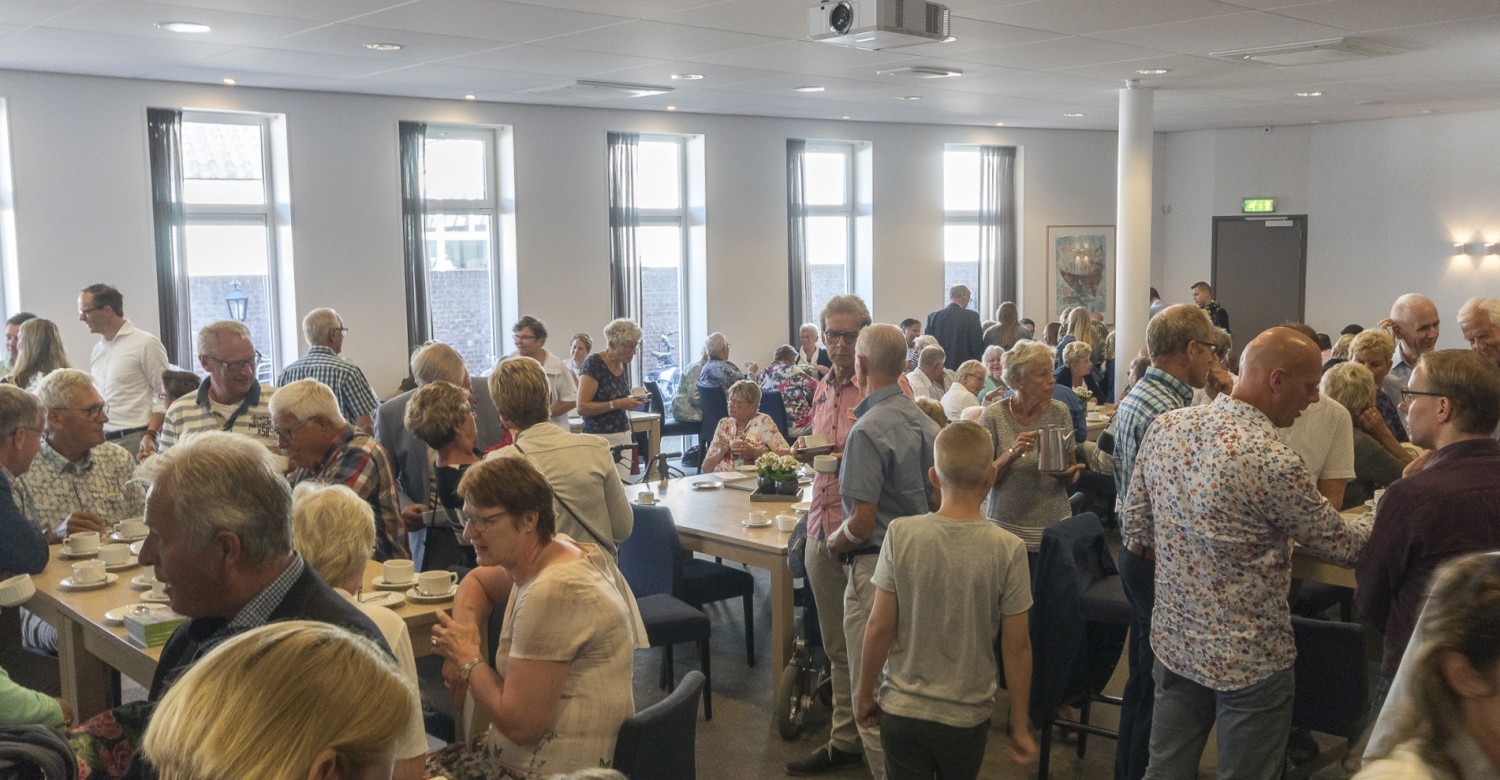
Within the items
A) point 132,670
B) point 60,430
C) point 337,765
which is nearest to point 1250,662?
point 337,765

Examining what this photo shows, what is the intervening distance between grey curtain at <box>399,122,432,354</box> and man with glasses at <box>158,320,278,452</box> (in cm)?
561

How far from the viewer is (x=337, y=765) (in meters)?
1.30

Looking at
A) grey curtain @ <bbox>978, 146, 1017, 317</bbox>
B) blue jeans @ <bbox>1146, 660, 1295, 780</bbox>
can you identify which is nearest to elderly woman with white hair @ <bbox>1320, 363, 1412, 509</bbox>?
blue jeans @ <bbox>1146, 660, 1295, 780</bbox>

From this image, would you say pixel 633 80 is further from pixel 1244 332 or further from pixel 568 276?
pixel 1244 332

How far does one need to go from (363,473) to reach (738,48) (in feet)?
15.8

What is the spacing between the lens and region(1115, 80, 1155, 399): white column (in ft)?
35.4

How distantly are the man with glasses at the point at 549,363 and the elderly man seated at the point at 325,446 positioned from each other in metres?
4.24

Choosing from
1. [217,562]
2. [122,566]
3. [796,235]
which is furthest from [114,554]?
[796,235]

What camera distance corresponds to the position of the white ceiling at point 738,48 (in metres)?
6.68

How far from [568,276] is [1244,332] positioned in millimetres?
9368

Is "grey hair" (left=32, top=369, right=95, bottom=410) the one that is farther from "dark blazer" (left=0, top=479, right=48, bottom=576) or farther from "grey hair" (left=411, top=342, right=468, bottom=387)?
"grey hair" (left=411, top=342, right=468, bottom=387)

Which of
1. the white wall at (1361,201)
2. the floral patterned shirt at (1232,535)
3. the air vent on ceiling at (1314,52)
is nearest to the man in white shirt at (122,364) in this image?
the floral patterned shirt at (1232,535)

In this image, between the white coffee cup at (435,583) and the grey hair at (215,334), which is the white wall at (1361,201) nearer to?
the grey hair at (215,334)

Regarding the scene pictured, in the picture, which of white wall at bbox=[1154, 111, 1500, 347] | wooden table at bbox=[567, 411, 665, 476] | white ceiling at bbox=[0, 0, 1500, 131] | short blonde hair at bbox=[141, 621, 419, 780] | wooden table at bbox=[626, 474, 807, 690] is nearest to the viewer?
short blonde hair at bbox=[141, 621, 419, 780]
